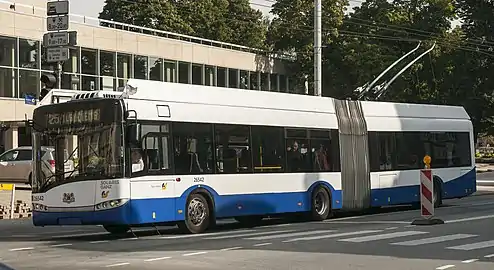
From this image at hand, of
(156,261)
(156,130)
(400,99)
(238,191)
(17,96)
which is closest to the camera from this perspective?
(156,261)

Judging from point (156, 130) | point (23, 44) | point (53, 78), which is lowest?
point (156, 130)

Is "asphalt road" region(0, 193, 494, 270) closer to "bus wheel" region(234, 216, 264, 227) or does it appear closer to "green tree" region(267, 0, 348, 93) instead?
"bus wheel" region(234, 216, 264, 227)

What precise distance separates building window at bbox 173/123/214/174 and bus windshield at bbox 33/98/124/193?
1.57 meters

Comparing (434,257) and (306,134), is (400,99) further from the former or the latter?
(434,257)

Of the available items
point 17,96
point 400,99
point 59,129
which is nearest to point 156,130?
point 59,129

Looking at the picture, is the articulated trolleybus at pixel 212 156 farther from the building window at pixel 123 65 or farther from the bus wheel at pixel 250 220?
the building window at pixel 123 65

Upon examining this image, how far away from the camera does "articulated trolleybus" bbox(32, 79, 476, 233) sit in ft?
53.3

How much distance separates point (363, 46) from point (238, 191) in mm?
41728

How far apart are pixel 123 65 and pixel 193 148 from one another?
31.2 m

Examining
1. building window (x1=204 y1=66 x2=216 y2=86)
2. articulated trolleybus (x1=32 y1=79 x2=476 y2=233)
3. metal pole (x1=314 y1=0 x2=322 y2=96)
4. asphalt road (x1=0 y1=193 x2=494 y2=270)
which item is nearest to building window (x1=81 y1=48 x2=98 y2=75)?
building window (x1=204 y1=66 x2=216 y2=86)

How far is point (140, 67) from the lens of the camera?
49.3m

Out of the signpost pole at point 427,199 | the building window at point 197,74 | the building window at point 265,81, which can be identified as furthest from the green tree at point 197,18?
the signpost pole at point 427,199

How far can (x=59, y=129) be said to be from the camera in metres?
16.9

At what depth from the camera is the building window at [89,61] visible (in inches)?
1788
